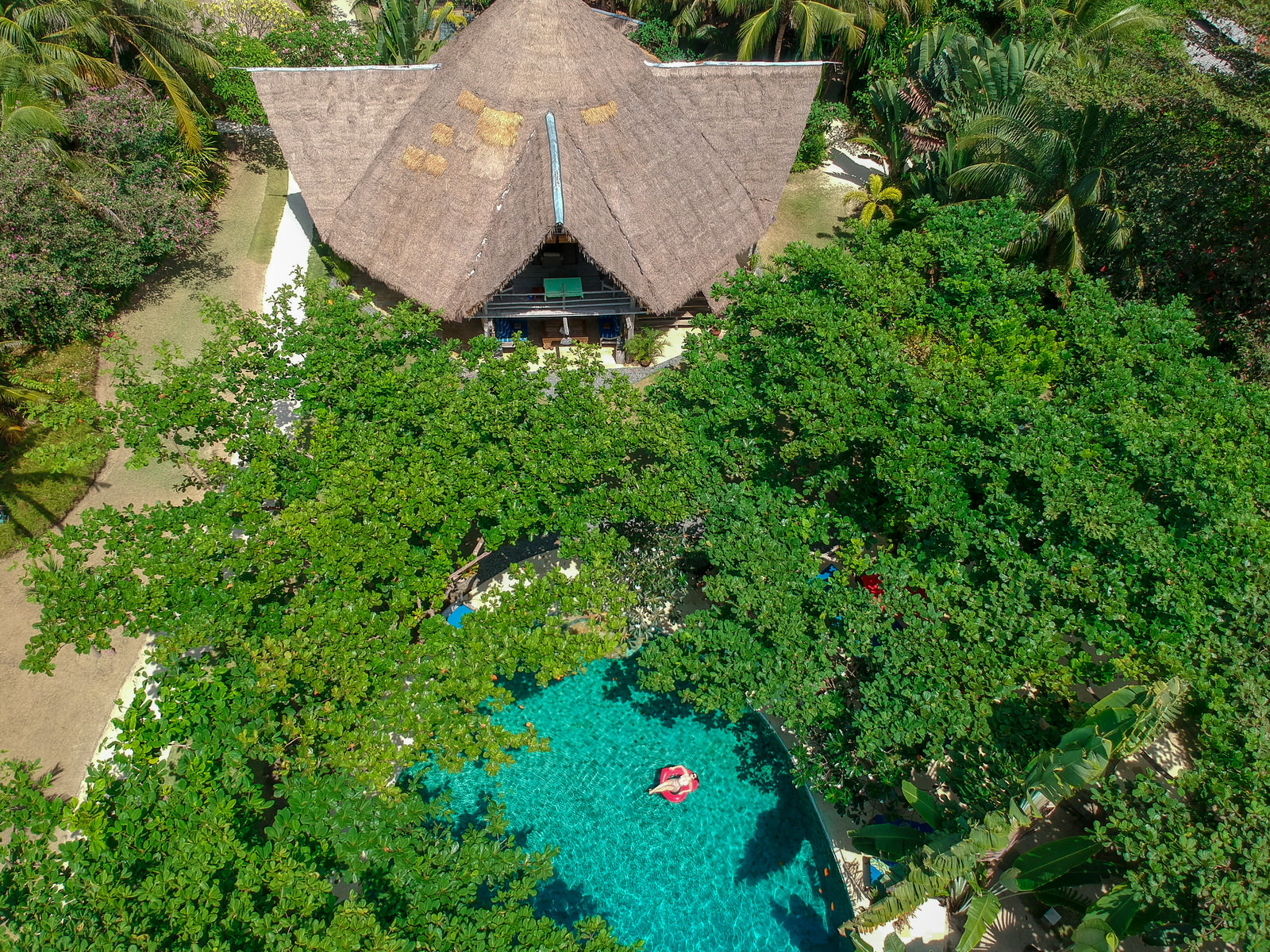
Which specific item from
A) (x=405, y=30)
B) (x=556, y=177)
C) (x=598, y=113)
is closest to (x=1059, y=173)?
(x=598, y=113)

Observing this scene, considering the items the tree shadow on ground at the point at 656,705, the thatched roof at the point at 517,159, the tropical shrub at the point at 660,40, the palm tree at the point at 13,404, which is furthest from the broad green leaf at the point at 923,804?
the tropical shrub at the point at 660,40

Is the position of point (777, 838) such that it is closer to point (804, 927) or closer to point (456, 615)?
point (804, 927)

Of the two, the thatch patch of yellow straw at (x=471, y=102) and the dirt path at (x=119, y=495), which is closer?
the dirt path at (x=119, y=495)

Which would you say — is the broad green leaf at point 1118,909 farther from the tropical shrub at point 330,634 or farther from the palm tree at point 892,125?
the palm tree at point 892,125

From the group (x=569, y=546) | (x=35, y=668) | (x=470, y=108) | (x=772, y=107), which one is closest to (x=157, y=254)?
(x=470, y=108)

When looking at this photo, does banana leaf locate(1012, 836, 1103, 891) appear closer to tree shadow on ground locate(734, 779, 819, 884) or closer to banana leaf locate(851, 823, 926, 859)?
banana leaf locate(851, 823, 926, 859)

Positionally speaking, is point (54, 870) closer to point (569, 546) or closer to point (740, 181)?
point (569, 546)

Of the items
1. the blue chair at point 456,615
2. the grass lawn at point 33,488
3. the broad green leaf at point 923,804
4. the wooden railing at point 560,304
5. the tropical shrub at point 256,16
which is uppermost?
the tropical shrub at point 256,16
